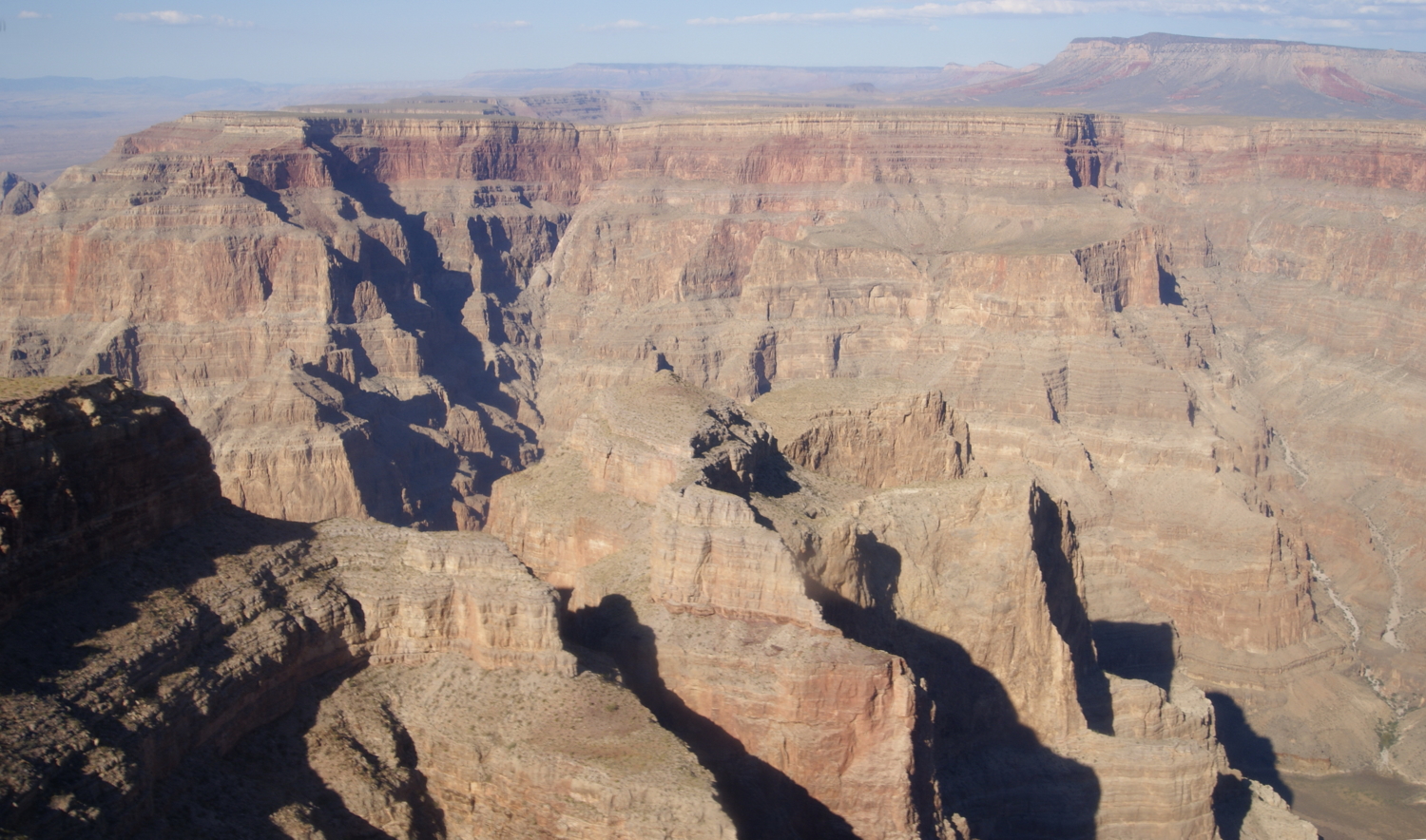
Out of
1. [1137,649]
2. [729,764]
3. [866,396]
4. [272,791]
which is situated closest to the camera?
[272,791]

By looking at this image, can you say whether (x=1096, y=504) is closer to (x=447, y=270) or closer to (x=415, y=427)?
(x=415, y=427)

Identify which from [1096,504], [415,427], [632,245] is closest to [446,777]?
[1096,504]

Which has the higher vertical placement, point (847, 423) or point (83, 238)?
point (83, 238)

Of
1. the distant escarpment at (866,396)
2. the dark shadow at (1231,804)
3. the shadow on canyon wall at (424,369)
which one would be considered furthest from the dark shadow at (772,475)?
the shadow on canyon wall at (424,369)

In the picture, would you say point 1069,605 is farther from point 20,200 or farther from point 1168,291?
point 20,200

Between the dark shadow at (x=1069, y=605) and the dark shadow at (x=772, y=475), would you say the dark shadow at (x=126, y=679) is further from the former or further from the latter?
the dark shadow at (x=1069, y=605)

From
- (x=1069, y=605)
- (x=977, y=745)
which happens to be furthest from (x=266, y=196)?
(x=977, y=745)

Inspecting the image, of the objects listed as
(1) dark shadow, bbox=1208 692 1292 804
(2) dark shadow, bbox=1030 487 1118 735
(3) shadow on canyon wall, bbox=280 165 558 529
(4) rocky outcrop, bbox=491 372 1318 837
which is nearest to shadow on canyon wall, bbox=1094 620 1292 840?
(1) dark shadow, bbox=1208 692 1292 804
